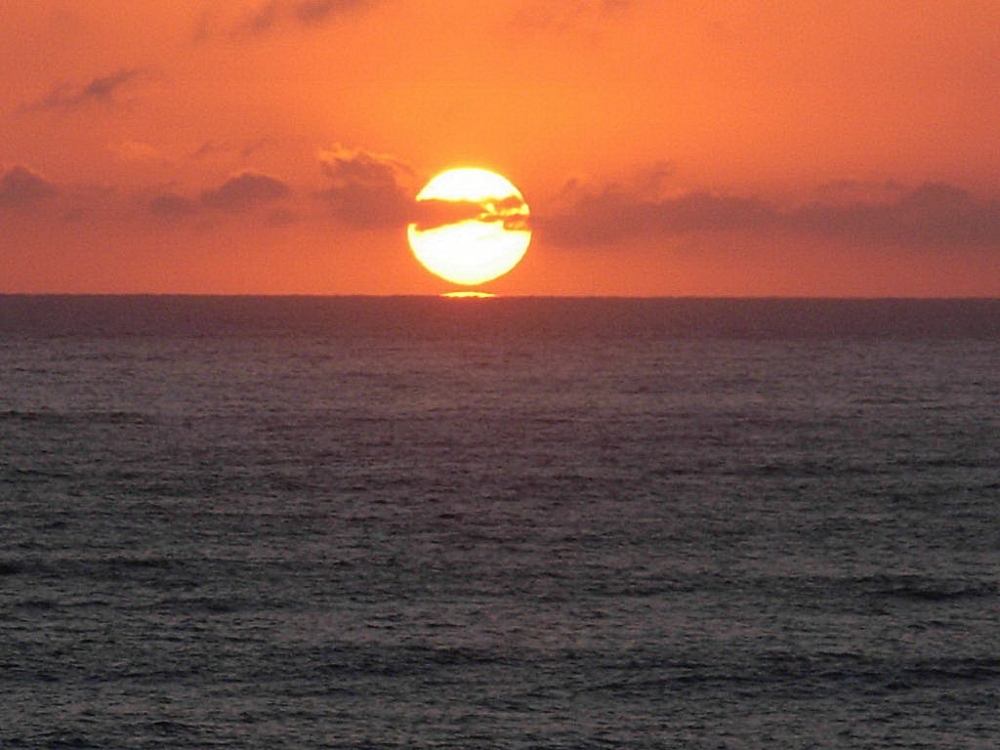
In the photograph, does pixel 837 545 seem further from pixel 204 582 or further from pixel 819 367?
pixel 819 367

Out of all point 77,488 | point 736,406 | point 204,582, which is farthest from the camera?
point 736,406

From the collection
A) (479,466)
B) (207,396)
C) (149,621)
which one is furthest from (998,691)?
(207,396)

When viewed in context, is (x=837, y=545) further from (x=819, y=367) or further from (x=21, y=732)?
(x=819, y=367)

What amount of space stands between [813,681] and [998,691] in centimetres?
554

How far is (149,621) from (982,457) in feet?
209

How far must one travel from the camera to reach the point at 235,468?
95.2 m

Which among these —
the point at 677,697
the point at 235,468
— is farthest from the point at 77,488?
the point at 677,697

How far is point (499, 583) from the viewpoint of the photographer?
205 ft

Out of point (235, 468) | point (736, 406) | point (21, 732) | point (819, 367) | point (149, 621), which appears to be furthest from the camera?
point (819, 367)

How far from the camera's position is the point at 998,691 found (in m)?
47.9

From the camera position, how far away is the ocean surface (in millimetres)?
45500

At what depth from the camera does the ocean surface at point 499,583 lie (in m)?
45.5

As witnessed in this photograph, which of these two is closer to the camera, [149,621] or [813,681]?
[813,681]

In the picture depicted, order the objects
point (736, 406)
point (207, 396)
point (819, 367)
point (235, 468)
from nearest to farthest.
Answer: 1. point (235, 468)
2. point (736, 406)
3. point (207, 396)
4. point (819, 367)
